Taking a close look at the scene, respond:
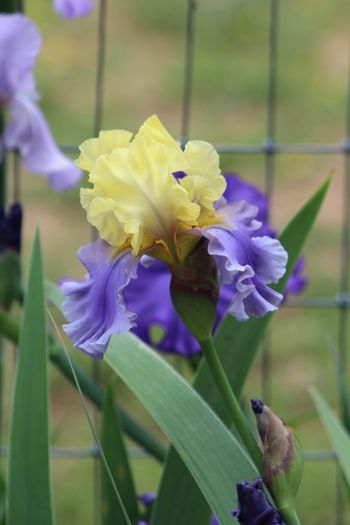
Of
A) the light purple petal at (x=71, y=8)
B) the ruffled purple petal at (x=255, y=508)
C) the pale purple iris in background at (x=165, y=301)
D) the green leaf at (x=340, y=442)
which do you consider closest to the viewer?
the ruffled purple petal at (x=255, y=508)

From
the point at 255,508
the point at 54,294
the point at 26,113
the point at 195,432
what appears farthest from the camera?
the point at 26,113

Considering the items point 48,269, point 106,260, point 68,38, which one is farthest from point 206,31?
point 106,260

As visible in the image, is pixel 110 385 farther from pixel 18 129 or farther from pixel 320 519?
pixel 320 519

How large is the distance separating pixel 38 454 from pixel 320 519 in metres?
1.13

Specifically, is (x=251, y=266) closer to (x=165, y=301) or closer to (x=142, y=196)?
(x=142, y=196)

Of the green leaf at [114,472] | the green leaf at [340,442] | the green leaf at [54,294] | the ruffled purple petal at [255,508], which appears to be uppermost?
the green leaf at [54,294]

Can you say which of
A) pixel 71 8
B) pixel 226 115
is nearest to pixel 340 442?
pixel 71 8

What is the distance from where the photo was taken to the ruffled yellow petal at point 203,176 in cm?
58

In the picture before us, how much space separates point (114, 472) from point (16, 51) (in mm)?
423

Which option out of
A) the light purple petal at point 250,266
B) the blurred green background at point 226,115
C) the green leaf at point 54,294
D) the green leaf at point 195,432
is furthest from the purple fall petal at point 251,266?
the blurred green background at point 226,115

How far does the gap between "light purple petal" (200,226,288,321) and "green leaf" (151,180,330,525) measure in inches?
6.5

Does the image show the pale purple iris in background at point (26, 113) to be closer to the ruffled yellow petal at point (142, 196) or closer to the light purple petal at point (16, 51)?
the light purple petal at point (16, 51)

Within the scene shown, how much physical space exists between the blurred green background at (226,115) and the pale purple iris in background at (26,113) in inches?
30.7

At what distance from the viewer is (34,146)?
1127 millimetres
